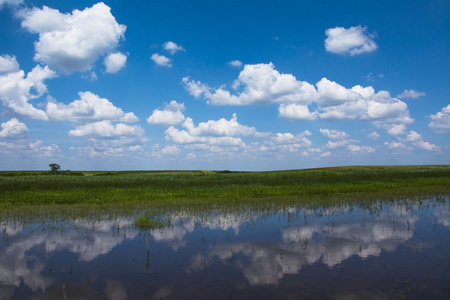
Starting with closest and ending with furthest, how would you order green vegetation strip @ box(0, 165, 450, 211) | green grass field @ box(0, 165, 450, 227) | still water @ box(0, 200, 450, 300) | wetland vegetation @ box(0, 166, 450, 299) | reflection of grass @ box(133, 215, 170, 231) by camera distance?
still water @ box(0, 200, 450, 300) < wetland vegetation @ box(0, 166, 450, 299) < reflection of grass @ box(133, 215, 170, 231) < green grass field @ box(0, 165, 450, 227) < green vegetation strip @ box(0, 165, 450, 211)

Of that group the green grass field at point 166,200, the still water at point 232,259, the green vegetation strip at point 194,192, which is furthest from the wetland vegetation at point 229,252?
the green vegetation strip at point 194,192

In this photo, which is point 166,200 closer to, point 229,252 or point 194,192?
point 194,192

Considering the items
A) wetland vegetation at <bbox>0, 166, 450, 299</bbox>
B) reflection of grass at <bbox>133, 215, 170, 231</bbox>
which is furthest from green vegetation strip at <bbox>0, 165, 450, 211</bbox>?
reflection of grass at <bbox>133, 215, 170, 231</bbox>

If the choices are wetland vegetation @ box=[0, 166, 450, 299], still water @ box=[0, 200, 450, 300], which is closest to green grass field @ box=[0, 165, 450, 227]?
wetland vegetation @ box=[0, 166, 450, 299]

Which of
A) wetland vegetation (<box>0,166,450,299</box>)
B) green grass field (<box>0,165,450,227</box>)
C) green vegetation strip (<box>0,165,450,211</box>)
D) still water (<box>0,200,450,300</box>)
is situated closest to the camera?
still water (<box>0,200,450,300</box>)

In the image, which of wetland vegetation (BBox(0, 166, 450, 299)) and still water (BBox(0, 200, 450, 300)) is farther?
wetland vegetation (BBox(0, 166, 450, 299))

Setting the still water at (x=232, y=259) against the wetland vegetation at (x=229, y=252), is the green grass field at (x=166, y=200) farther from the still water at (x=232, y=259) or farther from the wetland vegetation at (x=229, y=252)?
the still water at (x=232, y=259)

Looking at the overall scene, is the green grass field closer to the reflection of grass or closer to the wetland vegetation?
the reflection of grass

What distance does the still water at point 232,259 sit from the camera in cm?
628

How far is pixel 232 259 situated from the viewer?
26.8ft

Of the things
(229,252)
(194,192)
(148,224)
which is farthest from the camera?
(194,192)

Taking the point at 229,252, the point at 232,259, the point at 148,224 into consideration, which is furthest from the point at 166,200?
the point at 232,259

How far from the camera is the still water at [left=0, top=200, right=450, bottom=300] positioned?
628 centimetres

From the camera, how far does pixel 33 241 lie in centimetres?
1053
